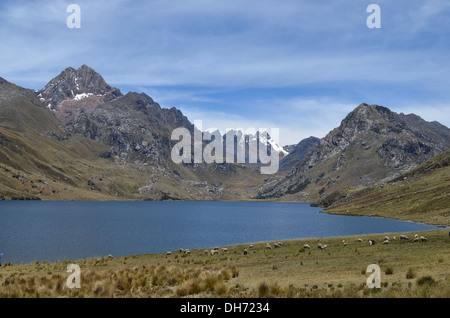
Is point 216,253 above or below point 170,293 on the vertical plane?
below

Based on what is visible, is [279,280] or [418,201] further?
[418,201]

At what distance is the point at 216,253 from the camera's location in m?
53.6

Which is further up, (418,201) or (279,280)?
(418,201)

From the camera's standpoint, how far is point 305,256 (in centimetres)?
4378

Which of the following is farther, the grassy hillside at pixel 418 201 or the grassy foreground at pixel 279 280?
the grassy hillside at pixel 418 201

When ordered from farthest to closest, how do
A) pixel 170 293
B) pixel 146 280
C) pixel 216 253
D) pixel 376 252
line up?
1. pixel 216 253
2. pixel 376 252
3. pixel 146 280
4. pixel 170 293

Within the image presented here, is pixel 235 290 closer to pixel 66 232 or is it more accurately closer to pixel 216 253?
pixel 216 253

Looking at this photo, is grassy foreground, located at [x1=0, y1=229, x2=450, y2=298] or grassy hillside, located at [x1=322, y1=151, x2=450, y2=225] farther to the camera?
grassy hillside, located at [x1=322, y1=151, x2=450, y2=225]
